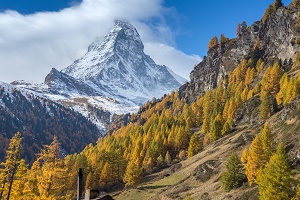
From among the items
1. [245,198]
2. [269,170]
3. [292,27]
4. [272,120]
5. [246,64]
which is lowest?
[245,198]

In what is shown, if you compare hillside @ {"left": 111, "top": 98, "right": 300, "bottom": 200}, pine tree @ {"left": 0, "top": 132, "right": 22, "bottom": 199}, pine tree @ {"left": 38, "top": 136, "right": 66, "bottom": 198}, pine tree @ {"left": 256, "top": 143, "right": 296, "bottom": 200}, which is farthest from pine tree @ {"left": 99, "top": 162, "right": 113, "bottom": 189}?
pine tree @ {"left": 0, "top": 132, "right": 22, "bottom": 199}

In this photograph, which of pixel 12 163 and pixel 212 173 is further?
pixel 212 173

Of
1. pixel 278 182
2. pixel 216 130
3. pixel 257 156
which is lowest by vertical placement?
pixel 278 182

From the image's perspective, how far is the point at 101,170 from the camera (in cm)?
11044

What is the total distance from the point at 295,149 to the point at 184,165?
45006mm

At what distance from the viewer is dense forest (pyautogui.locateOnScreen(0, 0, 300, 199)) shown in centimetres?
3625

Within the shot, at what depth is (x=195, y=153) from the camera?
11206cm

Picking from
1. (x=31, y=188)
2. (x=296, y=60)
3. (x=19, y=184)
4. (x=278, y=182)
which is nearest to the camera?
(x=19, y=184)

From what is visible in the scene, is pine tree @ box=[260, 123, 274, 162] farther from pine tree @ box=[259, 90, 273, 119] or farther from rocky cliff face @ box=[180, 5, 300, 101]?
rocky cliff face @ box=[180, 5, 300, 101]

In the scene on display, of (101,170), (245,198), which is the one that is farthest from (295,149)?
(101,170)

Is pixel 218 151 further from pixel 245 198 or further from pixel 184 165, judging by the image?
pixel 245 198

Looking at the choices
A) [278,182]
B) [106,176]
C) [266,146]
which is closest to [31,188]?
[278,182]

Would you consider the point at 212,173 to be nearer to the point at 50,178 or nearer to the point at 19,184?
the point at 50,178

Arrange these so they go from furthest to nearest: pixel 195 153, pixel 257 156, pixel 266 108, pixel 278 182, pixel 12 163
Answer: pixel 195 153
pixel 266 108
pixel 257 156
pixel 278 182
pixel 12 163
